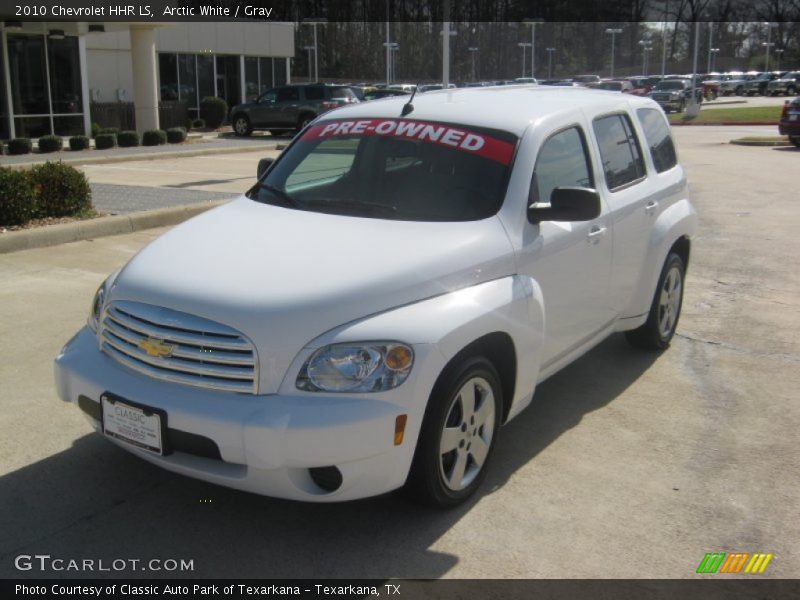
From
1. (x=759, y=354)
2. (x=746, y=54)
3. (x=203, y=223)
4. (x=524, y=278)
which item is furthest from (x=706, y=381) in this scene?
(x=746, y=54)

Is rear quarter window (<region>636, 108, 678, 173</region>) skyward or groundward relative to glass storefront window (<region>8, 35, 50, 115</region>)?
groundward

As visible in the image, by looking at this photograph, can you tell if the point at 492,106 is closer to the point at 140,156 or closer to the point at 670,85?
the point at 140,156

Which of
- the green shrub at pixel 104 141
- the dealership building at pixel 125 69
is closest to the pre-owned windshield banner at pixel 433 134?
the green shrub at pixel 104 141

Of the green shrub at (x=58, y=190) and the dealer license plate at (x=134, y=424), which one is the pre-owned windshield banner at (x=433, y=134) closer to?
the dealer license plate at (x=134, y=424)

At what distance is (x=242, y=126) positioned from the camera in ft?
99.5

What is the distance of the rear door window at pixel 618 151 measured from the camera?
17.2 feet

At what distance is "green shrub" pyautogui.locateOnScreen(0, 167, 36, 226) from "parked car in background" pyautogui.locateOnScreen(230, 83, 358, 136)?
770 inches

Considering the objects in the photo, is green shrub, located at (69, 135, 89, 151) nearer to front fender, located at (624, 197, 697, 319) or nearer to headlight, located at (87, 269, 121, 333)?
front fender, located at (624, 197, 697, 319)

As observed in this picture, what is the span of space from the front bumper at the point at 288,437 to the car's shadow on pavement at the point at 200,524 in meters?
0.32

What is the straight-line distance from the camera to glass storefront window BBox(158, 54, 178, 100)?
111 ft

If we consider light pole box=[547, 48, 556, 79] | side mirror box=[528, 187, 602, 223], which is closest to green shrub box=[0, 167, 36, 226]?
side mirror box=[528, 187, 602, 223]

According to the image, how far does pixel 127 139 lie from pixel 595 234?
2048cm

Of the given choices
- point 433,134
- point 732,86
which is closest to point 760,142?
point 433,134

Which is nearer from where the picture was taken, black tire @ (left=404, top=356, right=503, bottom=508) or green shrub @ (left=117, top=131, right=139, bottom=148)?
black tire @ (left=404, top=356, right=503, bottom=508)
